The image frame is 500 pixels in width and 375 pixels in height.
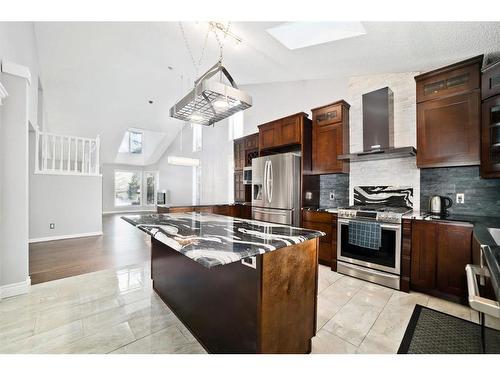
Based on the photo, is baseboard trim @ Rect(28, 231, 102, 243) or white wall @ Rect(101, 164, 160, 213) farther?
white wall @ Rect(101, 164, 160, 213)

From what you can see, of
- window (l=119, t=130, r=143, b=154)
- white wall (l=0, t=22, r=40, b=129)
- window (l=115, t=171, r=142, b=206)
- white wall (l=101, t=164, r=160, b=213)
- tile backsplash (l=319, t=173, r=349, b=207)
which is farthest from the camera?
window (l=115, t=171, r=142, b=206)

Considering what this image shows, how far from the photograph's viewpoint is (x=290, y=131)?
3.86m

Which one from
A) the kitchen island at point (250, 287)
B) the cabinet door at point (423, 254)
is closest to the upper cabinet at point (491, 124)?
the cabinet door at point (423, 254)

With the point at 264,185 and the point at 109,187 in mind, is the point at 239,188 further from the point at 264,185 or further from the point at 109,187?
the point at 109,187

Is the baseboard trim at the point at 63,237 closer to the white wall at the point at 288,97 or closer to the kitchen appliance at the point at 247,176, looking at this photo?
the kitchen appliance at the point at 247,176

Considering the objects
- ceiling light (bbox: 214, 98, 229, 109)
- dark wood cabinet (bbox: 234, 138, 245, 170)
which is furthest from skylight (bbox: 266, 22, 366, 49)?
dark wood cabinet (bbox: 234, 138, 245, 170)

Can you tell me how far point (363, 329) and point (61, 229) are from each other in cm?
616

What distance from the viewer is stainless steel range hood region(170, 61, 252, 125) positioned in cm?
154

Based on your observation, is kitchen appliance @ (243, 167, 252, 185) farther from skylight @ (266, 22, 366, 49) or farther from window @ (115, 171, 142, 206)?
window @ (115, 171, 142, 206)

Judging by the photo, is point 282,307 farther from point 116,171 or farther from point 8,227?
point 116,171

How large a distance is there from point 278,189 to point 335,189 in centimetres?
98

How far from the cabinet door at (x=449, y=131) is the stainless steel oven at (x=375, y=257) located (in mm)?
949

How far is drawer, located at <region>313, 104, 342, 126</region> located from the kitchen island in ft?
8.48

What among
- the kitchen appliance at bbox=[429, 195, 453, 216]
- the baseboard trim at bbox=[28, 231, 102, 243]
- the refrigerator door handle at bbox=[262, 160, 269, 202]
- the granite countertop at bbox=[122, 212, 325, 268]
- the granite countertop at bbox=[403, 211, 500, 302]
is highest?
the refrigerator door handle at bbox=[262, 160, 269, 202]
